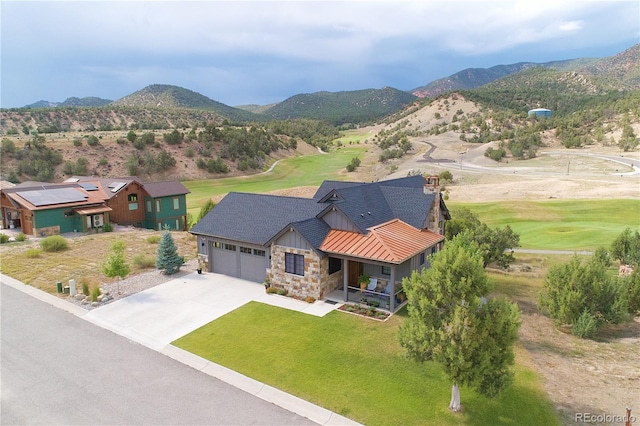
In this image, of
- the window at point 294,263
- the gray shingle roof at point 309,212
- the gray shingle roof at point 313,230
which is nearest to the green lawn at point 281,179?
the gray shingle roof at point 309,212

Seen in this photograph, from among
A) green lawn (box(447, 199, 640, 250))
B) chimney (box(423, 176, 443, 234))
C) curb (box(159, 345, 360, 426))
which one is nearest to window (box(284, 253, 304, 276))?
curb (box(159, 345, 360, 426))

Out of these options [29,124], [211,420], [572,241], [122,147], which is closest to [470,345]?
[211,420]

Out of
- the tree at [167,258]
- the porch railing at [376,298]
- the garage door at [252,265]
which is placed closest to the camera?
the porch railing at [376,298]

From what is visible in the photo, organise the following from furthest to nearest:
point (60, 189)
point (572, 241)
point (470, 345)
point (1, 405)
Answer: point (60, 189) < point (572, 241) < point (1, 405) < point (470, 345)

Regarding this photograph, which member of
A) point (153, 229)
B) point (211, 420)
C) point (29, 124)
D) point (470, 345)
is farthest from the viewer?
point (29, 124)

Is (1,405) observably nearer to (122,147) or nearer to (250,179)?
(250,179)

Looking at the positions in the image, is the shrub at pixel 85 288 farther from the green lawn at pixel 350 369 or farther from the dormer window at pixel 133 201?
the dormer window at pixel 133 201

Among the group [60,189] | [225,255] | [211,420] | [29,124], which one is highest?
[29,124]

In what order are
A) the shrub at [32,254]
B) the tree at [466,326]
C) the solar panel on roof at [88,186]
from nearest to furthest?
the tree at [466,326], the shrub at [32,254], the solar panel on roof at [88,186]
